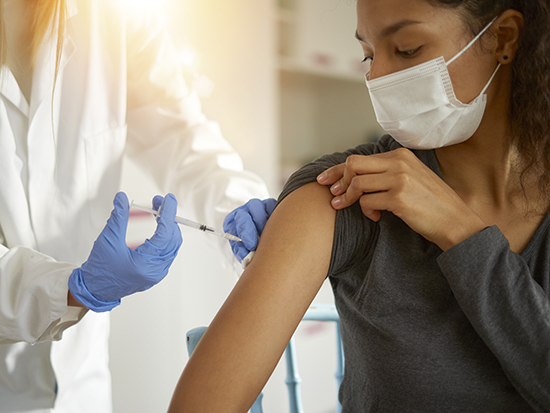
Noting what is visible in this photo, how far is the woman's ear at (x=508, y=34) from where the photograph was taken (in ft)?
2.73

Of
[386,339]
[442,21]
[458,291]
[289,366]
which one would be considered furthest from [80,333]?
[442,21]

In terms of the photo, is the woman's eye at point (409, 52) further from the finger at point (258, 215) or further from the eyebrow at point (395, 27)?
the finger at point (258, 215)

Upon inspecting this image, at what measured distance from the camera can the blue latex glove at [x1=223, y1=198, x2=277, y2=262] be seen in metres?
0.91

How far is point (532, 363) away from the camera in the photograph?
70cm

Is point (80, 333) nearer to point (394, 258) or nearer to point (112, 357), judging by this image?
point (112, 357)

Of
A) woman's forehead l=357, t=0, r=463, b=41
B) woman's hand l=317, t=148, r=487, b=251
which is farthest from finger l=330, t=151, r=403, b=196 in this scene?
woman's forehead l=357, t=0, r=463, b=41

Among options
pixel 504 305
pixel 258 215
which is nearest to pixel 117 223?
pixel 258 215

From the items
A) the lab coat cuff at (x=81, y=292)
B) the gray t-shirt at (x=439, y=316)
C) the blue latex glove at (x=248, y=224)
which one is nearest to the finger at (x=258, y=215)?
the blue latex glove at (x=248, y=224)

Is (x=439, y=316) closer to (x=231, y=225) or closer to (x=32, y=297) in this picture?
(x=231, y=225)

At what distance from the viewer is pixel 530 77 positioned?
83 cm

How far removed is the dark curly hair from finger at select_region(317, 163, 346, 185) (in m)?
0.32

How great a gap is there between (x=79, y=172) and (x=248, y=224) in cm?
56

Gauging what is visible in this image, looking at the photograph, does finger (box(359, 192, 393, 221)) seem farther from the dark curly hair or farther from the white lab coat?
the white lab coat

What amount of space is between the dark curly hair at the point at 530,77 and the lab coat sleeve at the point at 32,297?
2.94 ft
